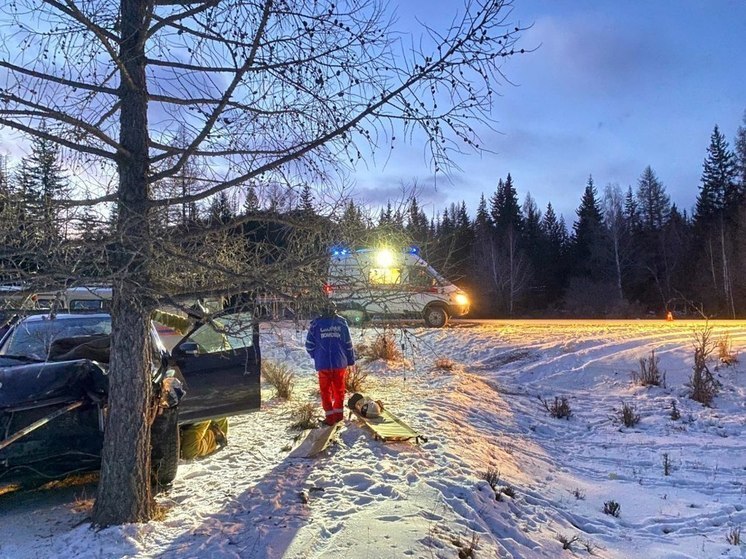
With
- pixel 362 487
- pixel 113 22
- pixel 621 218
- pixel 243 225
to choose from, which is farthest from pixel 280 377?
pixel 621 218

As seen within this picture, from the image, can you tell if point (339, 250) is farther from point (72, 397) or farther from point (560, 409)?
point (560, 409)

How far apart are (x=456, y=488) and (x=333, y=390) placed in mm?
2577

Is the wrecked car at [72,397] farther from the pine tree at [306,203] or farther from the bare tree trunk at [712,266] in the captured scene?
the bare tree trunk at [712,266]

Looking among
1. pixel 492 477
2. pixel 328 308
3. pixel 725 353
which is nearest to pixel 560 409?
pixel 725 353

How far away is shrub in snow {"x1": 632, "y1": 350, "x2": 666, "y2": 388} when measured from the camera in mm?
10508

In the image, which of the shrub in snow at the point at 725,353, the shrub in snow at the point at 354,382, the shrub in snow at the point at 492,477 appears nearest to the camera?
the shrub in snow at the point at 492,477

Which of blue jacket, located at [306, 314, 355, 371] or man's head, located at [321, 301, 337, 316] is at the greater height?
man's head, located at [321, 301, 337, 316]

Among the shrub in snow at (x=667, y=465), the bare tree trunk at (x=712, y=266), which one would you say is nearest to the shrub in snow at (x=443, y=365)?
the shrub in snow at (x=667, y=465)

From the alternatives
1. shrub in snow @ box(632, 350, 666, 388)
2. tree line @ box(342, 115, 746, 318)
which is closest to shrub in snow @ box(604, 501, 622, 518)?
shrub in snow @ box(632, 350, 666, 388)

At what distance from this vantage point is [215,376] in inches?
256

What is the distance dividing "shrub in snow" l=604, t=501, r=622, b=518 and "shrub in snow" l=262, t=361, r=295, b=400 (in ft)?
17.7

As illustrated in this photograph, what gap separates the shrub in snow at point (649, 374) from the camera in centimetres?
1051

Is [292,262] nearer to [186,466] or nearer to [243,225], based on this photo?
[243,225]

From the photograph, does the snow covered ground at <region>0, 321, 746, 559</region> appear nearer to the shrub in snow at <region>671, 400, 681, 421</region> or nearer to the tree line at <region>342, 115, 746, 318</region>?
the shrub in snow at <region>671, 400, 681, 421</region>
